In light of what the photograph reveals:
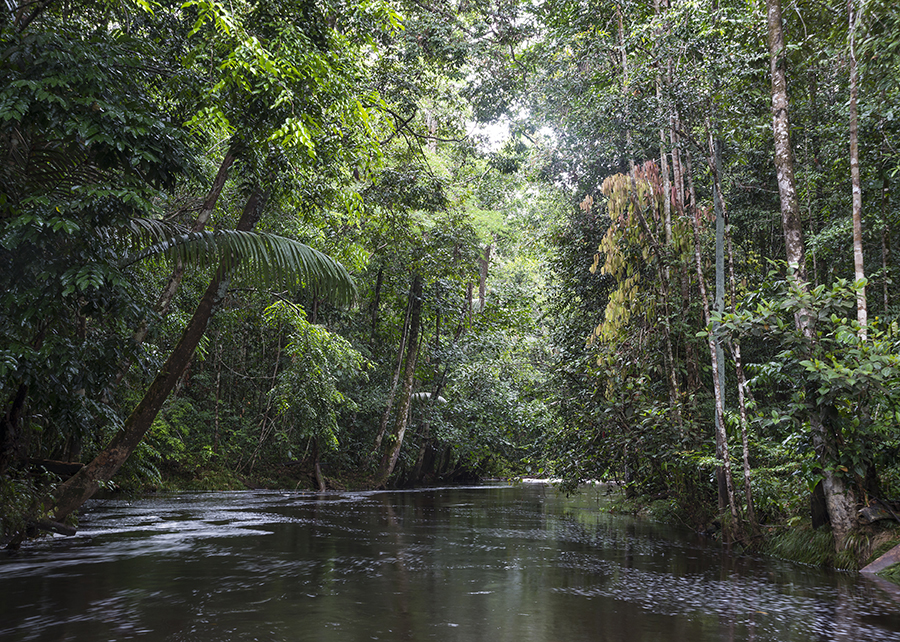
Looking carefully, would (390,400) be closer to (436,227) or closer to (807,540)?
(436,227)

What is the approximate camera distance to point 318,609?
17.2ft

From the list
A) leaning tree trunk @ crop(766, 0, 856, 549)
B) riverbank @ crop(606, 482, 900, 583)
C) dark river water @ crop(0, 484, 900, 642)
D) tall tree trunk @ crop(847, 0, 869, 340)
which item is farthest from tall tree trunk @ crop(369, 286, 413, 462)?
tall tree trunk @ crop(847, 0, 869, 340)

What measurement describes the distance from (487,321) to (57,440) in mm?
17720

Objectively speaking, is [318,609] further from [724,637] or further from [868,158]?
[868,158]

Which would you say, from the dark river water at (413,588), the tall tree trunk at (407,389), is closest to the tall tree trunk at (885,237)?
the dark river water at (413,588)

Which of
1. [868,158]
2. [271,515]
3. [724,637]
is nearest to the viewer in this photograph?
[724,637]

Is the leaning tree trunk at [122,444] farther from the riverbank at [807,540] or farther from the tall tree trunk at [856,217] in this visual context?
the riverbank at [807,540]

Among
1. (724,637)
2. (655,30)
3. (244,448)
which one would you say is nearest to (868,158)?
(655,30)

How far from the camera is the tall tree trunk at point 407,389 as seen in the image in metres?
21.5

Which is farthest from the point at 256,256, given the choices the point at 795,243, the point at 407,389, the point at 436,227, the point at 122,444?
the point at 407,389

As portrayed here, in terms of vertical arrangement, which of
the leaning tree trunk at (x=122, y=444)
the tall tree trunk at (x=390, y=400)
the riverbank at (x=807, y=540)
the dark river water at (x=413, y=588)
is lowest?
the dark river water at (x=413, y=588)

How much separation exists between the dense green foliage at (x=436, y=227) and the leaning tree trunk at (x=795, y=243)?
3.2 inches

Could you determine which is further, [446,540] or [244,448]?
[244,448]

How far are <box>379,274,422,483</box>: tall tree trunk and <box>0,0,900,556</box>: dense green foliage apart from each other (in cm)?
14
